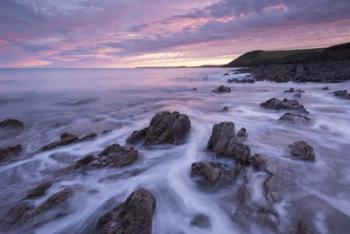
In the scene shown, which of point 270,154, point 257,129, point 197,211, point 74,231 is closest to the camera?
point 74,231

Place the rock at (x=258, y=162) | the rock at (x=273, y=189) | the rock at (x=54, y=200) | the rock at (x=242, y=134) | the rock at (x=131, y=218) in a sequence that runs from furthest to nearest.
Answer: the rock at (x=242, y=134)
the rock at (x=258, y=162)
the rock at (x=273, y=189)
the rock at (x=54, y=200)
the rock at (x=131, y=218)

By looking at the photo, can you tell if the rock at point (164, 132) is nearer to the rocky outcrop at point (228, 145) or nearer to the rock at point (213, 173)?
the rocky outcrop at point (228, 145)

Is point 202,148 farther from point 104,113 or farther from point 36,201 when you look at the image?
point 104,113

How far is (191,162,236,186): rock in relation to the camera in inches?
207

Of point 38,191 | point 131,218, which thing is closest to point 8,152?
point 38,191

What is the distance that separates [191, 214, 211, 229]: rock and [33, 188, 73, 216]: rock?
108 inches

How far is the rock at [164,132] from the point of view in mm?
7926

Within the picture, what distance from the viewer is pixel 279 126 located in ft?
31.9

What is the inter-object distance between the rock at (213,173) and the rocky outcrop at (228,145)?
24.5 inches

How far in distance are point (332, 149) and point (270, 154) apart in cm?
226

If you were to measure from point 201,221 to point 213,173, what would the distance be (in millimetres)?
1287

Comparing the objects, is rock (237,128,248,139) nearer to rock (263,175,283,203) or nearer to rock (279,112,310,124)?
rock (279,112,310,124)

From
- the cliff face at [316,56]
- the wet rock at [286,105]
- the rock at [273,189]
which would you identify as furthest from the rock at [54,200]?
the cliff face at [316,56]

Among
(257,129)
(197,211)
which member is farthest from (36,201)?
(257,129)
